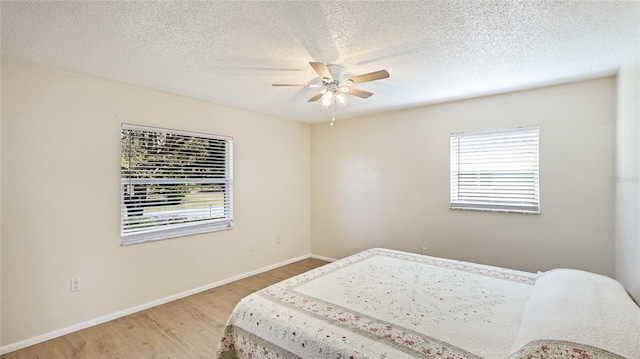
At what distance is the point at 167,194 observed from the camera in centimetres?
333

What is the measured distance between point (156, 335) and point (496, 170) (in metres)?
3.87

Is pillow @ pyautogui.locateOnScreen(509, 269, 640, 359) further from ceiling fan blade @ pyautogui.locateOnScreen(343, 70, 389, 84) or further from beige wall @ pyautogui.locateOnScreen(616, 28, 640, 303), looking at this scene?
ceiling fan blade @ pyautogui.locateOnScreen(343, 70, 389, 84)

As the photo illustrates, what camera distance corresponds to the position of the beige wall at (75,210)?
7.88 ft

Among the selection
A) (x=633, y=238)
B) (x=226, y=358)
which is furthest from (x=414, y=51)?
(x=226, y=358)

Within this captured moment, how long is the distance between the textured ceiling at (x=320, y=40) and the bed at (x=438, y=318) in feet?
5.31

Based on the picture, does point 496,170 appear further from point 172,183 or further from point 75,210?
point 75,210

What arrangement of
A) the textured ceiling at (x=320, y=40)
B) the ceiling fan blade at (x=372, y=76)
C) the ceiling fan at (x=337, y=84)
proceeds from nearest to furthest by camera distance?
the textured ceiling at (x=320, y=40) < the ceiling fan blade at (x=372, y=76) < the ceiling fan at (x=337, y=84)

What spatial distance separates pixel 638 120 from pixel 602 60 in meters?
0.74

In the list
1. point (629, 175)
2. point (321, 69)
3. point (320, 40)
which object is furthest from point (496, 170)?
point (320, 40)

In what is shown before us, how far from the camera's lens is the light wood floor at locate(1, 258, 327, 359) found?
2326 mm

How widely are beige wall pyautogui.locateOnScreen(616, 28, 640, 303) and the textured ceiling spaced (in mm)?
232

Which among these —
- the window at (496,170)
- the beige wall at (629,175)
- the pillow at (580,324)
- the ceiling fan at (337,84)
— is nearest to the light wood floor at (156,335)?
the pillow at (580,324)

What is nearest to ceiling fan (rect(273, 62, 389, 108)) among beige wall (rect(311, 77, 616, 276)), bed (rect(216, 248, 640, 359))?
bed (rect(216, 248, 640, 359))

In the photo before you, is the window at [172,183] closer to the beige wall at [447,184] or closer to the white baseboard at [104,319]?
the white baseboard at [104,319]
